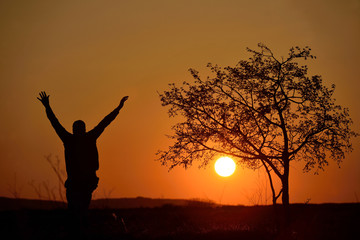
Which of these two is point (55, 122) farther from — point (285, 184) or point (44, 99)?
point (285, 184)

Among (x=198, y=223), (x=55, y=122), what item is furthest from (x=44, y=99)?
(x=198, y=223)

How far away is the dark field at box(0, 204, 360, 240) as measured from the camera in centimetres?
1408

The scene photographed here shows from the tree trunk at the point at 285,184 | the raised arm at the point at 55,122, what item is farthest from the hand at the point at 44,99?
the tree trunk at the point at 285,184

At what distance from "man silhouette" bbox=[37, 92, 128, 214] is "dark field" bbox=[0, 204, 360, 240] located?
7.50ft

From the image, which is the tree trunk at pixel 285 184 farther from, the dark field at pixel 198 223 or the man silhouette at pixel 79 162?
the man silhouette at pixel 79 162

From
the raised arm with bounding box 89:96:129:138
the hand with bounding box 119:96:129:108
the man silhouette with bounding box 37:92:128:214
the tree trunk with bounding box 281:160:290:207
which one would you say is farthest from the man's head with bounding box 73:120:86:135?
the tree trunk with bounding box 281:160:290:207

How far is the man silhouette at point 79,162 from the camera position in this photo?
10727 millimetres

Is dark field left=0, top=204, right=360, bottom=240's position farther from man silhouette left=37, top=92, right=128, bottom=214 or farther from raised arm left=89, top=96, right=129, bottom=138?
raised arm left=89, top=96, right=129, bottom=138

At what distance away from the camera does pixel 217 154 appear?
19391 millimetres

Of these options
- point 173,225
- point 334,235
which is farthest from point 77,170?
point 334,235

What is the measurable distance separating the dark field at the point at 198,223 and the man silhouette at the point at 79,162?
2287mm

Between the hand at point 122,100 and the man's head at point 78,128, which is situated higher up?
the hand at point 122,100

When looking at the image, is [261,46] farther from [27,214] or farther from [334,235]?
[27,214]

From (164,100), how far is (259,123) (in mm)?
4759
